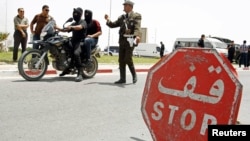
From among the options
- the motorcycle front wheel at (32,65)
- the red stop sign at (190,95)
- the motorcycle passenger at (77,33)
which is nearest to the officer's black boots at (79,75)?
the motorcycle passenger at (77,33)

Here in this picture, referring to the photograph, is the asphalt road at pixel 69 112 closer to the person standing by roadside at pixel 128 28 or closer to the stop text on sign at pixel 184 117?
the person standing by roadside at pixel 128 28

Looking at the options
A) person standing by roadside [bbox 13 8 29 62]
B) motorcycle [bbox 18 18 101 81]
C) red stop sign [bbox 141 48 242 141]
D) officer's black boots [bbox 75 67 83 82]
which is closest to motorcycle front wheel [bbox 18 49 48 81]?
motorcycle [bbox 18 18 101 81]

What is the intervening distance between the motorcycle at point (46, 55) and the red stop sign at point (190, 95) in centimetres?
498

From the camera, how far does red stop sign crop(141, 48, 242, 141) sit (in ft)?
8.30

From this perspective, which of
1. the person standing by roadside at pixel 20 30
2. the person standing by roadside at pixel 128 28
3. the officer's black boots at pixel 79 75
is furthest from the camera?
the person standing by roadside at pixel 20 30

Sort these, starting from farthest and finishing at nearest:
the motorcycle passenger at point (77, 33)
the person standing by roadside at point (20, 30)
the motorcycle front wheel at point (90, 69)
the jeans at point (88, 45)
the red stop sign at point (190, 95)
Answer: the person standing by roadside at point (20, 30)
the motorcycle front wheel at point (90, 69)
the jeans at point (88, 45)
the motorcycle passenger at point (77, 33)
the red stop sign at point (190, 95)

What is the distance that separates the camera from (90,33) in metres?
8.75

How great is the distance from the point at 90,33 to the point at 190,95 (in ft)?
20.5

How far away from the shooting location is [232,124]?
2479 mm

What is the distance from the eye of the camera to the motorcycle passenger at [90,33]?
8.40 metres

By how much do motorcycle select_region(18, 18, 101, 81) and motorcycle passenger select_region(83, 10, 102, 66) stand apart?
16 cm

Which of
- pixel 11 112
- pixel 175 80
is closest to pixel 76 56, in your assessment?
pixel 11 112

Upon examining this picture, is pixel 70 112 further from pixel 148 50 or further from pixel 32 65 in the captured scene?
pixel 148 50

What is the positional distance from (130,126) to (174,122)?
70.2 inches
